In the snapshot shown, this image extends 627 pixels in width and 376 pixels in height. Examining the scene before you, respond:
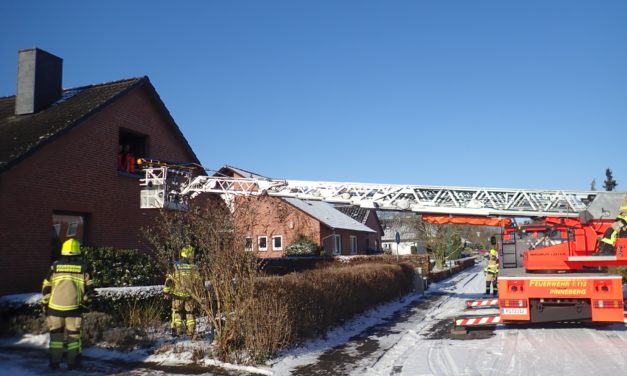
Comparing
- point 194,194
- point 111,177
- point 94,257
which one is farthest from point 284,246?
point 94,257

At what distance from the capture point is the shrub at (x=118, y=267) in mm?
11586

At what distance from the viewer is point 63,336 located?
7195mm

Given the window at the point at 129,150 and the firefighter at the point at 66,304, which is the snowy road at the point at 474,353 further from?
the window at the point at 129,150

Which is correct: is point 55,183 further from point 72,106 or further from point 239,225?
Result: point 239,225

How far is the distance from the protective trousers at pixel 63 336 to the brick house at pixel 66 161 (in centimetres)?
454

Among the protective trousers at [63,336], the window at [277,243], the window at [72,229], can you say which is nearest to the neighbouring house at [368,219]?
the window at [277,243]

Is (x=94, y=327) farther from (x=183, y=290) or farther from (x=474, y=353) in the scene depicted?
(x=474, y=353)

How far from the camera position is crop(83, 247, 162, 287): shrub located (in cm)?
1159

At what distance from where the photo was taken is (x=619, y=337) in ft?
31.9

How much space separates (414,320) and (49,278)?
9043 millimetres

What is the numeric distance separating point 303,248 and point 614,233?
65.9 ft

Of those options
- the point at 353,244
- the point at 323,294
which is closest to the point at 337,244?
the point at 353,244

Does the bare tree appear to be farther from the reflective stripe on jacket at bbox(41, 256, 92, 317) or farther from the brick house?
the brick house

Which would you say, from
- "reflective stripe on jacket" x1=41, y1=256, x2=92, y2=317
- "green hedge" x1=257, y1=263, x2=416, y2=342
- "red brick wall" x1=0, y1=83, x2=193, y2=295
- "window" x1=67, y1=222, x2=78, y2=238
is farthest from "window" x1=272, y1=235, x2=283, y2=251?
"reflective stripe on jacket" x1=41, y1=256, x2=92, y2=317
